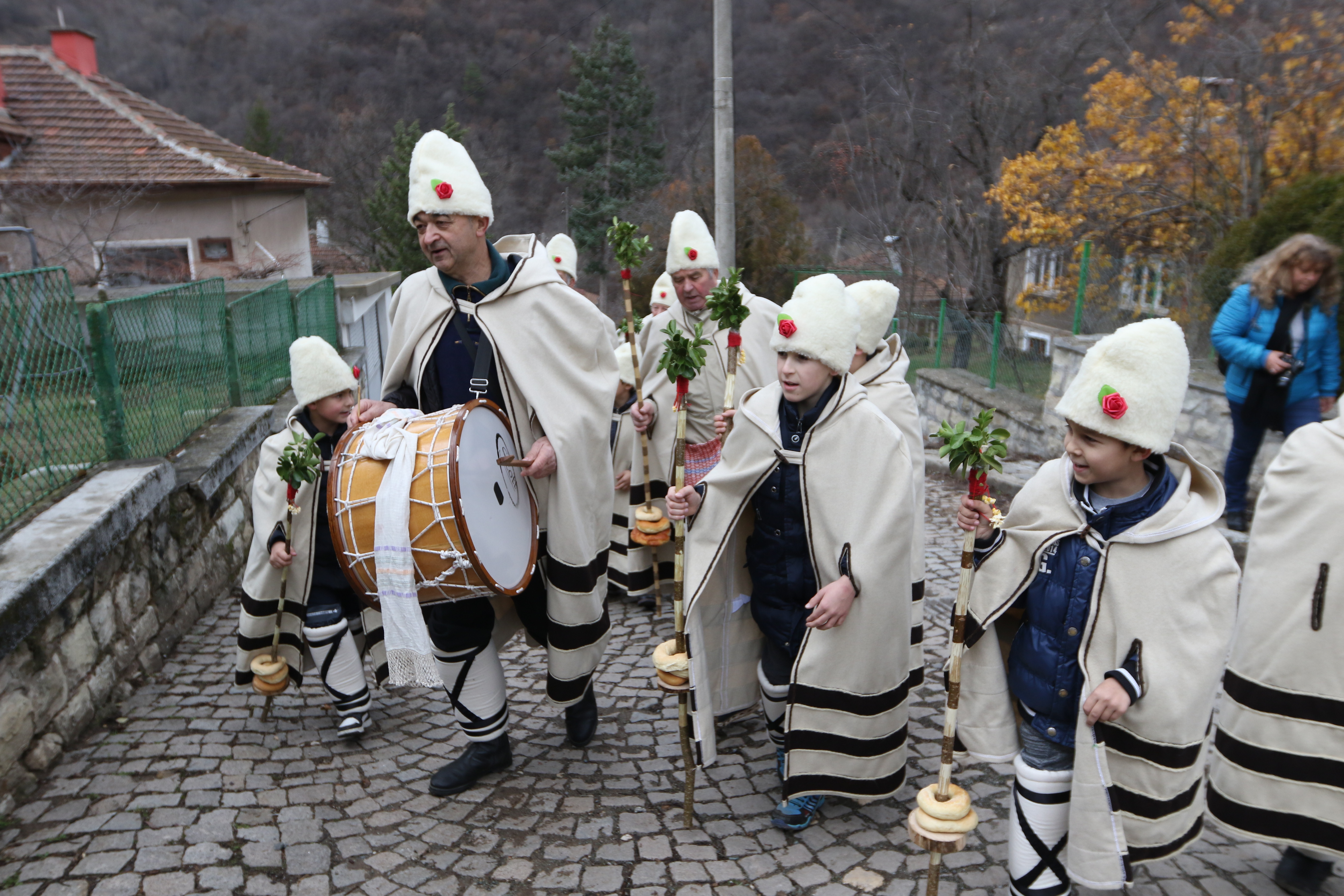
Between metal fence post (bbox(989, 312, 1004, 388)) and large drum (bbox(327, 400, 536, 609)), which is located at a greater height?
large drum (bbox(327, 400, 536, 609))

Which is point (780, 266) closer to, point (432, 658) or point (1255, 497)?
point (1255, 497)

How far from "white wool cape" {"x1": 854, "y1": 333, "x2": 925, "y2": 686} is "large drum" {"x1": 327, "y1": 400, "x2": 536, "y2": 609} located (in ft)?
4.53

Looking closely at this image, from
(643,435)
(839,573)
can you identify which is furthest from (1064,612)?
(643,435)

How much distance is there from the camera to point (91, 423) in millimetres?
4809

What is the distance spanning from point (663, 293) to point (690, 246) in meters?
1.27

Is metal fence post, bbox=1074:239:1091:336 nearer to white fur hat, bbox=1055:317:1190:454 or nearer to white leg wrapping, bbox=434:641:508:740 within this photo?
white fur hat, bbox=1055:317:1190:454

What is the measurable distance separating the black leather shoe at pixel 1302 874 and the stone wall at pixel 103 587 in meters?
4.26

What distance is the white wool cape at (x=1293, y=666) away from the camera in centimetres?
287

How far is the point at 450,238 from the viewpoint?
3.56m

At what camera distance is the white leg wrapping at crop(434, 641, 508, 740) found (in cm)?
371

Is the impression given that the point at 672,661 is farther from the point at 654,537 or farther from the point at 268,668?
the point at 268,668

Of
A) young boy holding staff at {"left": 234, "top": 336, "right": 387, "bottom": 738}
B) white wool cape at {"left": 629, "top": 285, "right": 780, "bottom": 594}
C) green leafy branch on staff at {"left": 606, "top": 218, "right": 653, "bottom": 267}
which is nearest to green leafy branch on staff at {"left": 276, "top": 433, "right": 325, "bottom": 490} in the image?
young boy holding staff at {"left": 234, "top": 336, "right": 387, "bottom": 738}

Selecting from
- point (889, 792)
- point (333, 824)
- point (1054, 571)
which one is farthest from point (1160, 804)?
point (333, 824)

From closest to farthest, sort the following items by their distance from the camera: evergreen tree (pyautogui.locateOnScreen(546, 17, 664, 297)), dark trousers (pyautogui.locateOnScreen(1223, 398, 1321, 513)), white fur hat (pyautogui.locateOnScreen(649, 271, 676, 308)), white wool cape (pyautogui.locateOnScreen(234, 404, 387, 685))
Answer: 1. white wool cape (pyautogui.locateOnScreen(234, 404, 387, 685))
2. dark trousers (pyautogui.locateOnScreen(1223, 398, 1321, 513))
3. white fur hat (pyautogui.locateOnScreen(649, 271, 676, 308))
4. evergreen tree (pyautogui.locateOnScreen(546, 17, 664, 297))
